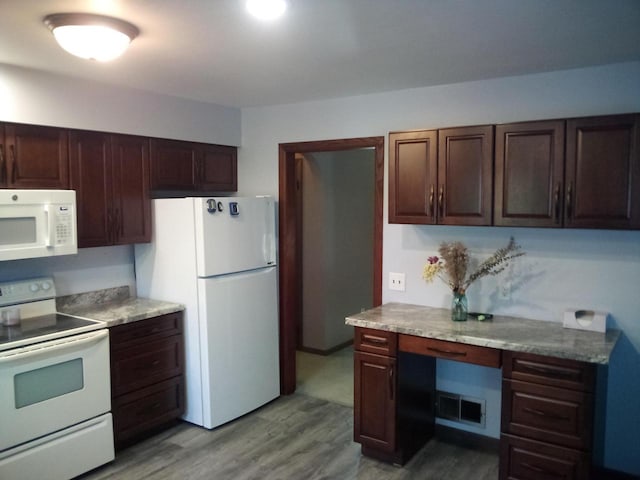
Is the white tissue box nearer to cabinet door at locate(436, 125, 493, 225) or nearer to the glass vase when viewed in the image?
the glass vase

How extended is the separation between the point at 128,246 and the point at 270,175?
125cm

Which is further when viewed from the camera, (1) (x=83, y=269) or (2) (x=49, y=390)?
(1) (x=83, y=269)

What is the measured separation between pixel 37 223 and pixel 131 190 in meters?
0.76

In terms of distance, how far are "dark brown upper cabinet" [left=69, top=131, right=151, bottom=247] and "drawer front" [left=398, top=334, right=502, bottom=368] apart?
2.00 metres

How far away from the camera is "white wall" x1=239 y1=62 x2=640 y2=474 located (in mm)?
2855

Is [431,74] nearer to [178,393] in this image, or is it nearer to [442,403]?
[442,403]

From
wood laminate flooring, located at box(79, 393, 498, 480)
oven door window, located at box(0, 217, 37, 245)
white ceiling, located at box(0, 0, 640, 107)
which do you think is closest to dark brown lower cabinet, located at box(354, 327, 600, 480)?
wood laminate flooring, located at box(79, 393, 498, 480)

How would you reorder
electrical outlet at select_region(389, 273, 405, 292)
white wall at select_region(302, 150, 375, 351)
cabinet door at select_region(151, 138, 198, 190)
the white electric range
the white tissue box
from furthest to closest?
white wall at select_region(302, 150, 375, 351) < cabinet door at select_region(151, 138, 198, 190) < electrical outlet at select_region(389, 273, 405, 292) < the white tissue box < the white electric range

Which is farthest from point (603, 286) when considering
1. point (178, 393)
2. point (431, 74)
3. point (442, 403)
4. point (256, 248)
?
point (178, 393)

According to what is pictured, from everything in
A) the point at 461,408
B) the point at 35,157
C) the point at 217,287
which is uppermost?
the point at 35,157

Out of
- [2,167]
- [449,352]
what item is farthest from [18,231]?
[449,352]

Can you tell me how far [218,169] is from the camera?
4.26 metres

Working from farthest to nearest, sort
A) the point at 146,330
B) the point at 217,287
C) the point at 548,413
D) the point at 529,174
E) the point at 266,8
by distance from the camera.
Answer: the point at 217,287
the point at 146,330
the point at 529,174
the point at 548,413
the point at 266,8

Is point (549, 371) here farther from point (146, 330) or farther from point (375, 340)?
point (146, 330)
